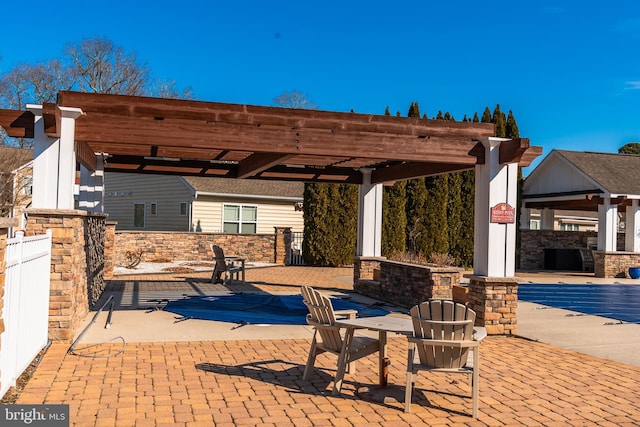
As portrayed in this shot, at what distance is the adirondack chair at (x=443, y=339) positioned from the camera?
18.4 feet

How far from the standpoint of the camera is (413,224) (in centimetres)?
2398

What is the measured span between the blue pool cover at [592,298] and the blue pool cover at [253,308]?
4858 millimetres

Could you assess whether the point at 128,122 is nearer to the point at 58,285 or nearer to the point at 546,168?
the point at 58,285

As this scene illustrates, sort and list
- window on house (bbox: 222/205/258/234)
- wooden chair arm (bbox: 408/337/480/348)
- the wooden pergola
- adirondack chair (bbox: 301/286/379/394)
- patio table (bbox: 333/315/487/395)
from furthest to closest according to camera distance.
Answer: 1. window on house (bbox: 222/205/258/234)
2. the wooden pergola
3. adirondack chair (bbox: 301/286/379/394)
4. patio table (bbox: 333/315/487/395)
5. wooden chair arm (bbox: 408/337/480/348)

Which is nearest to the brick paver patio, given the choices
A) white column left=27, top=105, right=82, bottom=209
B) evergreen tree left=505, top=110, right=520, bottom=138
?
white column left=27, top=105, right=82, bottom=209

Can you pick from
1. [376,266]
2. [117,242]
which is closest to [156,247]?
[117,242]

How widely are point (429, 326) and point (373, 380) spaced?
3.92 feet

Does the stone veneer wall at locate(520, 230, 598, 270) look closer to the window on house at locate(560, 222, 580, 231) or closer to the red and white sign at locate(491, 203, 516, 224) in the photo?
the window on house at locate(560, 222, 580, 231)

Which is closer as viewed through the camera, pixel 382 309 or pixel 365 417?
pixel 365 417

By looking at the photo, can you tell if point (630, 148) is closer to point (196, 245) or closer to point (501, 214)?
point (196, 245)

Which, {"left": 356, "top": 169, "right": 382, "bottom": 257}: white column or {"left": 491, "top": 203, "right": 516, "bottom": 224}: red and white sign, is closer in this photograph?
{"left": 491, "top": 203, "right": 516, "bottom": 224}: red and white sign

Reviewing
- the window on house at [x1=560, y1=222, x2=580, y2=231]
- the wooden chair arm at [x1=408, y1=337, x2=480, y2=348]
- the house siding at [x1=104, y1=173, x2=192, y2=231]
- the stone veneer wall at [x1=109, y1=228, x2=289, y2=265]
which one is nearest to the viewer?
the wooden chair arm at [x1=408, y1=337, x2=480, y2=348]

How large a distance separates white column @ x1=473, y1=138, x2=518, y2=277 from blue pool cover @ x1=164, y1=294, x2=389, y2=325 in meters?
2.22

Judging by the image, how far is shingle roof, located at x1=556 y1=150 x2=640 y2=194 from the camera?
22.4 m
